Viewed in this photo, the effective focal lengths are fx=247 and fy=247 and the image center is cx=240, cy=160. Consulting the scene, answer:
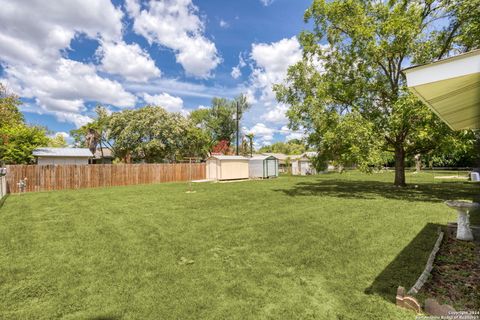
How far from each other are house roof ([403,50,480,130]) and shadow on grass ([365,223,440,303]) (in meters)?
2.15

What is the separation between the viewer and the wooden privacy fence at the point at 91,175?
44.5ft

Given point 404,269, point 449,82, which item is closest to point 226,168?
point 404,269

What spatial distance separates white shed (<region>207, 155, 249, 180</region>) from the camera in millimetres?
20547

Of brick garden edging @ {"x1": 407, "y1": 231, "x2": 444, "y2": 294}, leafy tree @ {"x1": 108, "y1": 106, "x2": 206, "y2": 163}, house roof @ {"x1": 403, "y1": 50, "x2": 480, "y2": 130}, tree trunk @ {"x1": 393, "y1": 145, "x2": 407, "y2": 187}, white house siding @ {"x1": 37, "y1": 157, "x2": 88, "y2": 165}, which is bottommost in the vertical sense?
brick garden edging @ {"x1": 407, "y1": 231, "x2": 444, "y2": 294}

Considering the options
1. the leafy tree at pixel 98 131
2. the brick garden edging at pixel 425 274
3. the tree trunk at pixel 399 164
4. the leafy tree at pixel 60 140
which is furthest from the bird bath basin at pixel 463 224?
the leafy tree at pixel 60 140

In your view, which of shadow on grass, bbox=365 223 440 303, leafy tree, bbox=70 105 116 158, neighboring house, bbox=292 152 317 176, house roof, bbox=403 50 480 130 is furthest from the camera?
neighboring house, bbox=292 152 317 176

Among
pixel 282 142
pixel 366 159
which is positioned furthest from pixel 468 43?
pixel 282 142

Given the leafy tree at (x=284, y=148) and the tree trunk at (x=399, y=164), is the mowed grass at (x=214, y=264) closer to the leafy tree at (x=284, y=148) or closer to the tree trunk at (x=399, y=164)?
the tree trunk at (x=399, y=164)

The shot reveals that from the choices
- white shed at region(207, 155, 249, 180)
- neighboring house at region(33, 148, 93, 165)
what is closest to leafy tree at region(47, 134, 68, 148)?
neighboring house at region(33, 148, 93, 165)

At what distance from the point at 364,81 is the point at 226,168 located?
12.2 m

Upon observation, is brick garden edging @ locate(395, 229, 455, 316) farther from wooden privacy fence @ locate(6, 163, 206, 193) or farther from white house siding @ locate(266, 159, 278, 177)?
white house siding @ locate(266, 159, 278, 177)

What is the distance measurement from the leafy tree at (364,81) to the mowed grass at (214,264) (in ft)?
14.1

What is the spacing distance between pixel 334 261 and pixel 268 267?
997mm

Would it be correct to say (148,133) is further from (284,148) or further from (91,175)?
(284,148)
